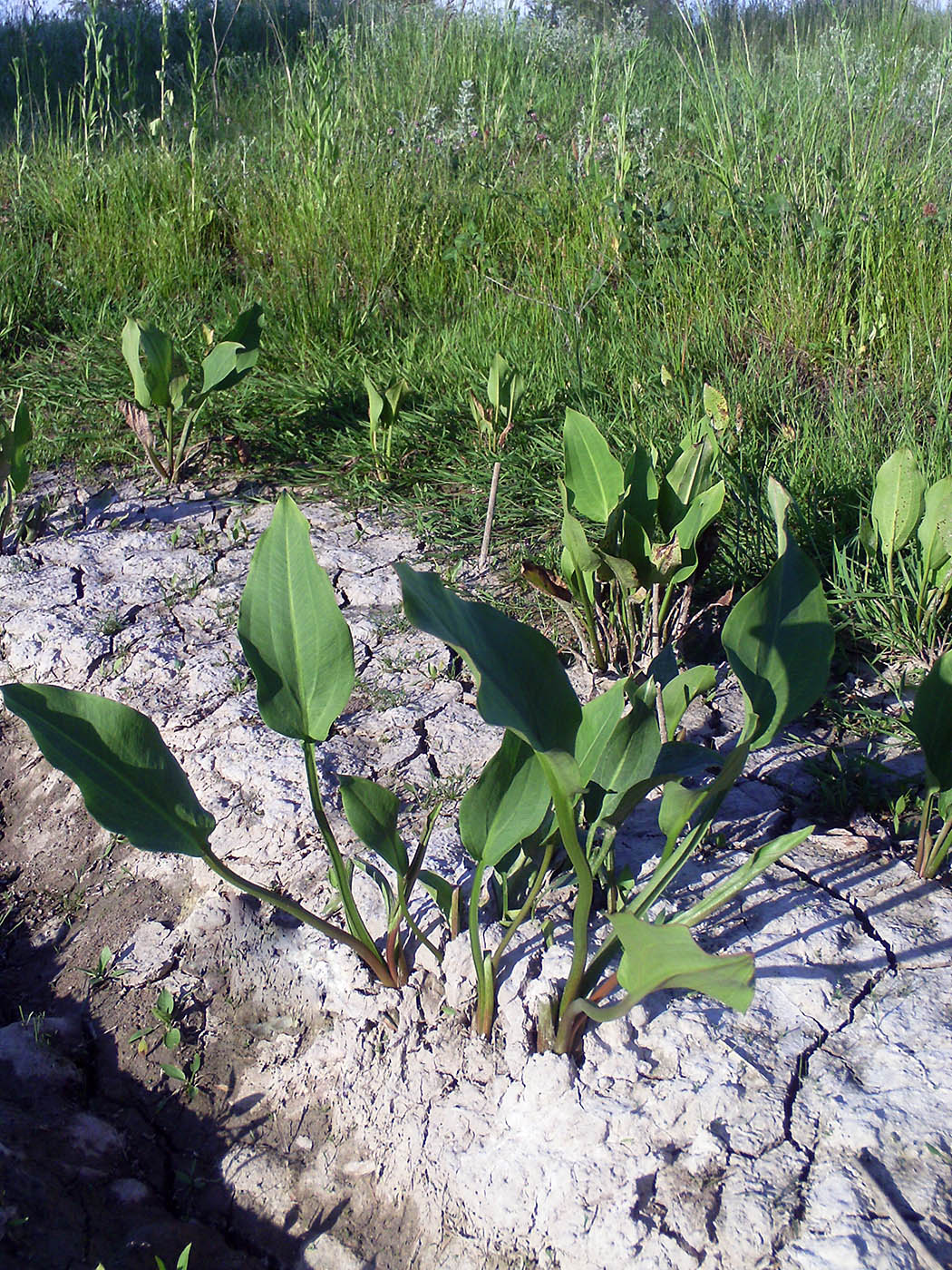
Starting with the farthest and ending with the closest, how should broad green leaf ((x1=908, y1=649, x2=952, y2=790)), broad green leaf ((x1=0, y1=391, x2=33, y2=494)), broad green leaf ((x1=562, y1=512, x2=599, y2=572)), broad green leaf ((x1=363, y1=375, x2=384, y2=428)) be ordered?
broad green leaf ((x1=363, y1=375, x2=384, y2=428)) < broad green leaf ((x1=0, y1=391, x2=33, y2=494)) < broad green leaf ((x1=562, y1=512, x2=599, y2=572)) < broad green leaf ((x1=908, y1=649, x2=952, y2=790))

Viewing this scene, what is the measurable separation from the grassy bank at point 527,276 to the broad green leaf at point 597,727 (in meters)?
1.03

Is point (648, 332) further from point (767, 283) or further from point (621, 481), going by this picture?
point (621, 481)

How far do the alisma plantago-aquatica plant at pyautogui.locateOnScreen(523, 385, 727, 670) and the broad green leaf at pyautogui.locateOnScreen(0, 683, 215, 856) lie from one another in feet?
2.53

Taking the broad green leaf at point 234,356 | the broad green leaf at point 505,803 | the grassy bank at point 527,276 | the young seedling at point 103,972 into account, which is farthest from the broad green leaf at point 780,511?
the broad green leaf at point 234,356

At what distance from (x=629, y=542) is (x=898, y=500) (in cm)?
48

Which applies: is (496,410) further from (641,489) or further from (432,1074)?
(432,1074)

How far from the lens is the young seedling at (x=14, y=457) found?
2162mm

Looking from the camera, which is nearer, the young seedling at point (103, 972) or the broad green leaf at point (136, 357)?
the young seedling at point (103, 972)

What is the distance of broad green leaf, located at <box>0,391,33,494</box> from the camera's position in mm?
2160

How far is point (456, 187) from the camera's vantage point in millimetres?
3756

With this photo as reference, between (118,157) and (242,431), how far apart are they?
1978mm

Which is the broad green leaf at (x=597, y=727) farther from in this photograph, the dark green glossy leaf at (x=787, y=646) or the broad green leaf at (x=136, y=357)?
the broad green leaf at (x=136, y=357)

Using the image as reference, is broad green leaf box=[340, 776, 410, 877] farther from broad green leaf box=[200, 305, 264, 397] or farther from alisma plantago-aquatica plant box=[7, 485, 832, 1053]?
broad green leaf box=[200, 305, 264, 397]

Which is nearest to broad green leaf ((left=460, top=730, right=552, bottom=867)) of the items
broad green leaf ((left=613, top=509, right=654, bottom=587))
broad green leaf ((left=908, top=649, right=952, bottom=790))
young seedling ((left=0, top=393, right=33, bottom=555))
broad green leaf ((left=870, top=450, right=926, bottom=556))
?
broad green leaf ((left=908, top=649, right=952, bottom=790))
